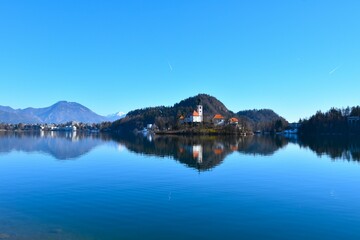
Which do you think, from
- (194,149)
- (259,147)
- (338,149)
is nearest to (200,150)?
(194,149)

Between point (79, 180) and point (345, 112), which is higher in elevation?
point (345, 112)

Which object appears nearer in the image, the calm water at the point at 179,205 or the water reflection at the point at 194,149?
the calm water at the point at 179,205

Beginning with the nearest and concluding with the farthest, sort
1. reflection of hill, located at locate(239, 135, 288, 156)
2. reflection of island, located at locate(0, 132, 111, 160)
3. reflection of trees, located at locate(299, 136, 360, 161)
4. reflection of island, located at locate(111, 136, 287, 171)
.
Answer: reflection of island, located at locate(111, 136, 287, 171), reflection of trees, located at locate(299, 136, 360, 161), reflection of island, located at locate(0, 132, 111, 160), reflection of hill, located at locate(239, 135, 288, 156)

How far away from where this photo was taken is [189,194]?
71.3 feet

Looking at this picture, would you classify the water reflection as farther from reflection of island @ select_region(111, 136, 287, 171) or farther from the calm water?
the calm water

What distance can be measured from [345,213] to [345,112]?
574 ft

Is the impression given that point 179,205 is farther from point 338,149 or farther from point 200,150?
point 338,149

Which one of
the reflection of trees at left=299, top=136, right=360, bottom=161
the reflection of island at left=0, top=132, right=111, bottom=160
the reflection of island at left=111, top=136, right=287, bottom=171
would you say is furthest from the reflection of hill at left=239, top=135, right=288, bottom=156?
the reflection of island at left=0, top=132, right=111, bottom=160

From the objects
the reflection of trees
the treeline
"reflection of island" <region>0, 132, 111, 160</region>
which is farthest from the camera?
the treeline

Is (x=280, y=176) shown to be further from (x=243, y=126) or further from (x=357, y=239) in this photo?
(x=243, y=126)

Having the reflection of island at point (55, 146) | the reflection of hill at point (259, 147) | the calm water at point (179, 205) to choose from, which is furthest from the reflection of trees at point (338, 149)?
the reflection of island at point (55, 146)

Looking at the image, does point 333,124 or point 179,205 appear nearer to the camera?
point 179,205

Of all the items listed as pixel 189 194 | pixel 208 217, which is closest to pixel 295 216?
pixel 208 217

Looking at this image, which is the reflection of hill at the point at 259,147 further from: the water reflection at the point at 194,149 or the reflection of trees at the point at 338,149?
the reflection of trees at the point at 338,149
